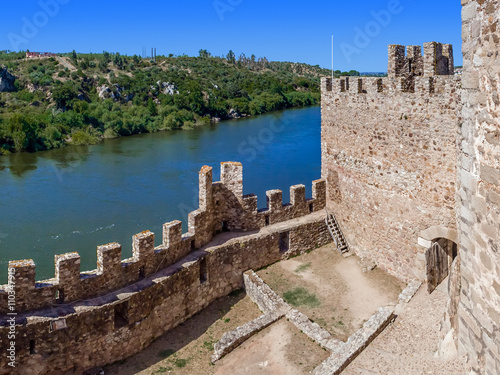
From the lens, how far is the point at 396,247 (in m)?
8.82

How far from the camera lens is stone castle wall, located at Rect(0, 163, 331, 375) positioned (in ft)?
22.4

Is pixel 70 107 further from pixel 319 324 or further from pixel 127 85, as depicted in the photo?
pixel 319 324

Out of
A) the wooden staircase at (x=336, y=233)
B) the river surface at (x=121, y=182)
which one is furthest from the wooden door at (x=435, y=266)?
the river surface at (x=121, y=182)

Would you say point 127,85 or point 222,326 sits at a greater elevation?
point 127,85

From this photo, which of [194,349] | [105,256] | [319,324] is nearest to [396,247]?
[319,324]

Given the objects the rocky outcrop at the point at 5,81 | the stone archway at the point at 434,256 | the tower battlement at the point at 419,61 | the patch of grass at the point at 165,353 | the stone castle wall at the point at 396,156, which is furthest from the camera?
the rocky outcrop at the point at 5,81

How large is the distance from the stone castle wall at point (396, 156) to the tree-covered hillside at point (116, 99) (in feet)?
70.6

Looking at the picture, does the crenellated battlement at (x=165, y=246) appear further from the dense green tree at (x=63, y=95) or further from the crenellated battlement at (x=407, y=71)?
the dense green tree at (x=63, y=95)

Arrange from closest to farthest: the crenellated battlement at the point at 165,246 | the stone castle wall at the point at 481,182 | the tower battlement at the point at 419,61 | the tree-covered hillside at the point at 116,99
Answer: the stone castle wall at the point at 481,182
the crenellated battlement at the point at 165,246
the tower battlement at the point at 419,61
the tree-covered hillside at the point at 116,99

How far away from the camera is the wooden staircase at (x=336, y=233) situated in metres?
10.1

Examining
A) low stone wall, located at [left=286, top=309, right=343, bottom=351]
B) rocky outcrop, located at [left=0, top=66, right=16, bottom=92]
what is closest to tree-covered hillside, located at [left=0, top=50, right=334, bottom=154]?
rocky outcrop, located at [left=0, top=66, right=16, bottom=92]

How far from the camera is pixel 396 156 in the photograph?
8453 mm

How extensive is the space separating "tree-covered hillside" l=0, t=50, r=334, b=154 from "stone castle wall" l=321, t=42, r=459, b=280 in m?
21.5

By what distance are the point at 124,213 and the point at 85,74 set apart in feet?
113
